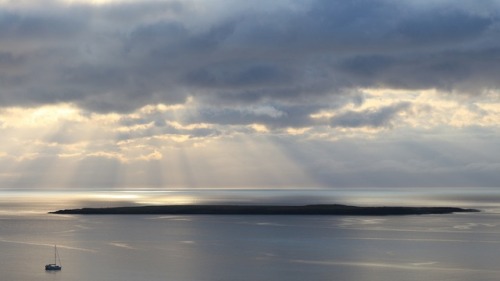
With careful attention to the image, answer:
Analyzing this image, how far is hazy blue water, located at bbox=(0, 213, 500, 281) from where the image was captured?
2162 inches

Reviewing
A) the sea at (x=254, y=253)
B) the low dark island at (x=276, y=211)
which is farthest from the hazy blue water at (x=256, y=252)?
the low dark island at (x=276, y=211)

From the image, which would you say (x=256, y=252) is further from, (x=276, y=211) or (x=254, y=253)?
(x=276, y=211)

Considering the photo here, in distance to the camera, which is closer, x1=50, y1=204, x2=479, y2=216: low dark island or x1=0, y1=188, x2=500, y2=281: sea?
x1=0, y1=188, x2=500, y2=281: sea

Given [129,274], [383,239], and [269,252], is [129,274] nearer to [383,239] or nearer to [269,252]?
[269,252]

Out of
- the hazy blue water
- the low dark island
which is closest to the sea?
the hazy blue water

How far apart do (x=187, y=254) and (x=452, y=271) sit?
992 inches

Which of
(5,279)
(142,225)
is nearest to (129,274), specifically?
(5,279)

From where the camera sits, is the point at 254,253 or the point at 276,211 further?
the point at 276,211

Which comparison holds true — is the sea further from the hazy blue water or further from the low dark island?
the low dark island

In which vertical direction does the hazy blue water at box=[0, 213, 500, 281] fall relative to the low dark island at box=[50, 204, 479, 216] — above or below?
below

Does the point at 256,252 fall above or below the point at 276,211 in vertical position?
below


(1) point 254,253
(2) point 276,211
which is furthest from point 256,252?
(2) point 276,211

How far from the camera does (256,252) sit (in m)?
70.9

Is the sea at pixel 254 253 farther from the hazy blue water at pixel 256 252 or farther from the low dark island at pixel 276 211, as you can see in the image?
the low dark island at pixel 276 211
